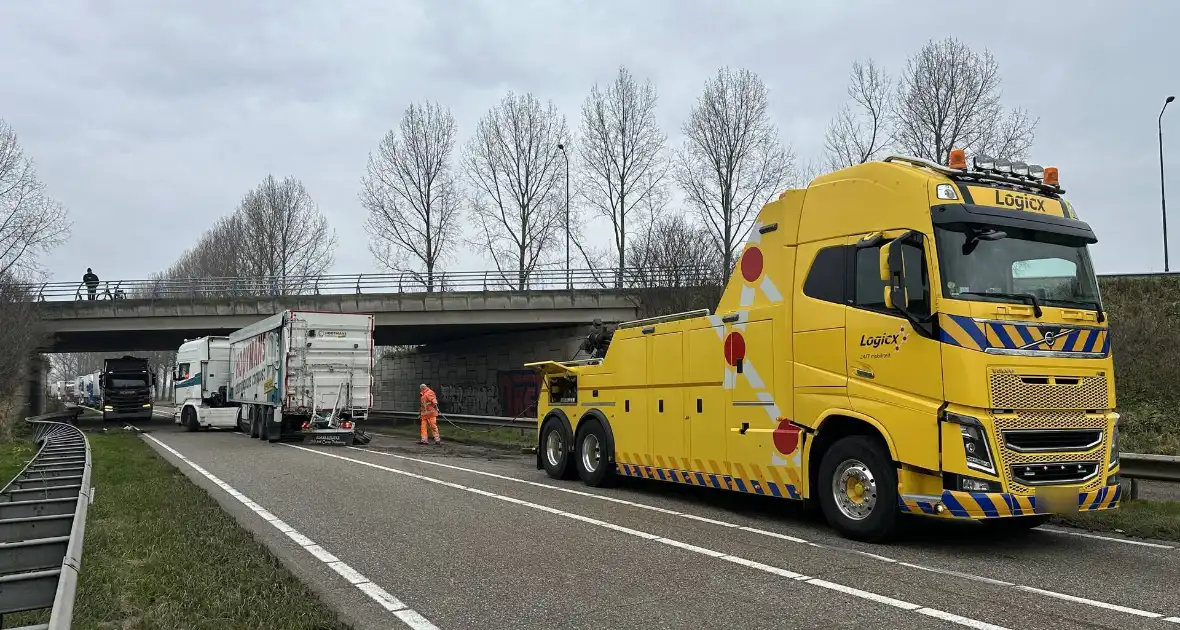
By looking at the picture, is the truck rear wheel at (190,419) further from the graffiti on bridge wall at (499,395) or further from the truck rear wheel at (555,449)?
the truck rear wheel at (555,449)

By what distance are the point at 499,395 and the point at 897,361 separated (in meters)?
28.0

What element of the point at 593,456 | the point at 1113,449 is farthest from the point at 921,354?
the point at 593,456

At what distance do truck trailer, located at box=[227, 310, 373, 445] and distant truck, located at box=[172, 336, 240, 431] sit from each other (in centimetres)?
729

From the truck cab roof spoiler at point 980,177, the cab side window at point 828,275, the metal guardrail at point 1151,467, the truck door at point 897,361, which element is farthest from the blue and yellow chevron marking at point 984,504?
the truck cab roof spoiler at point 980,177

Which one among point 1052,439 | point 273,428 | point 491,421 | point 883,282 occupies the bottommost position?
point 273,428

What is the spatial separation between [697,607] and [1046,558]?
3.59 metres

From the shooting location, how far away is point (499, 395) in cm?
3472

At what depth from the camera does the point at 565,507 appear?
1016 centimetres

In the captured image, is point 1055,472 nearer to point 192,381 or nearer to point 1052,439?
point 1052,439

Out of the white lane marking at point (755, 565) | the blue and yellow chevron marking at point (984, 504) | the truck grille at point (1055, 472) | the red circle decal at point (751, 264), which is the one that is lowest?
the white lane marking at point (755, 565)

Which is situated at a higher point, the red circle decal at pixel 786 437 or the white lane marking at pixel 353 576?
the red circle decal at pixel 786 437

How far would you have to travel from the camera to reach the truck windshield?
7461mm

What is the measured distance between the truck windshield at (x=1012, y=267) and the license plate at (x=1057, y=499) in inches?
64.6

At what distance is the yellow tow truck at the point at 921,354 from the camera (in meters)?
7.19
